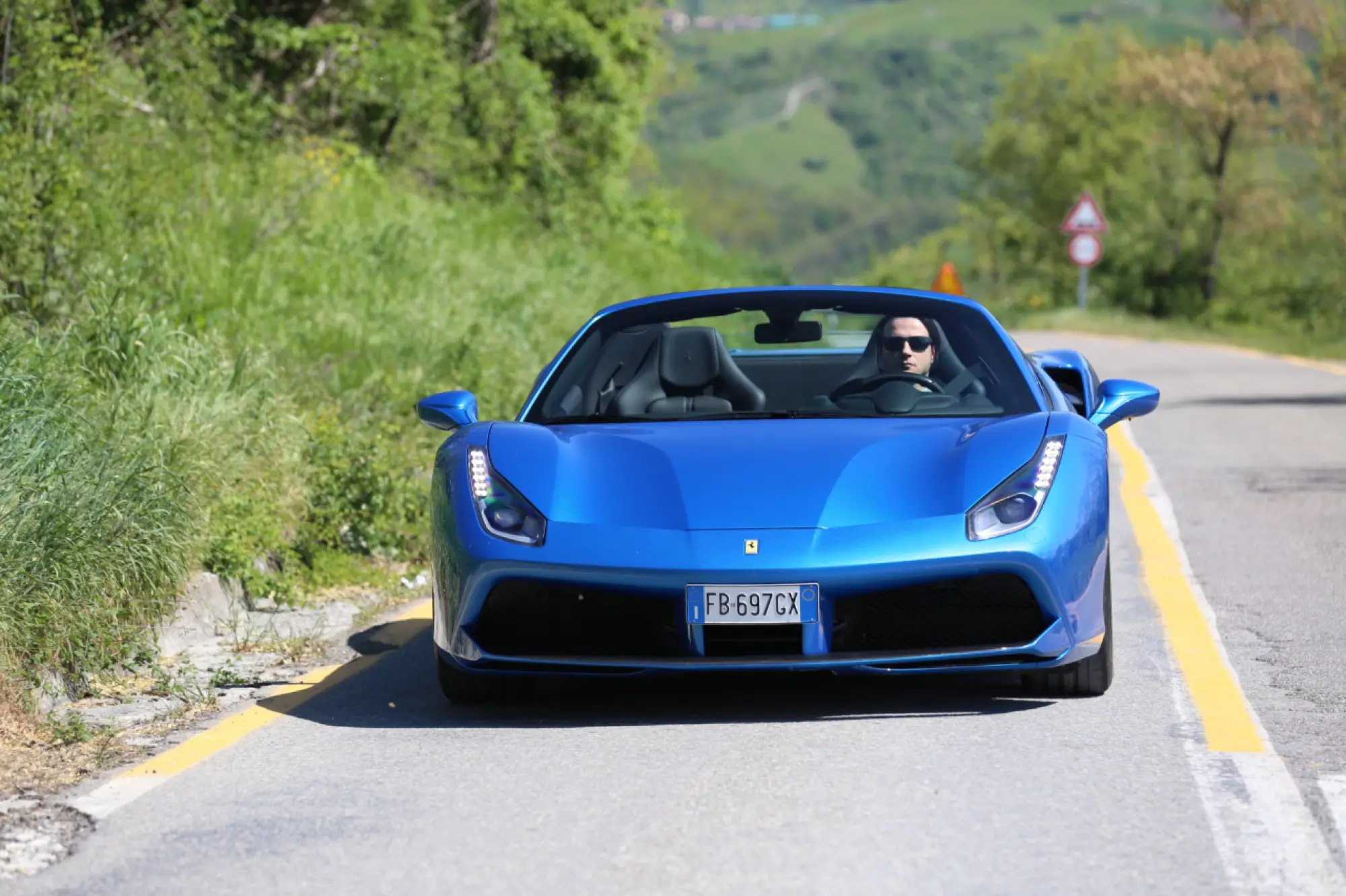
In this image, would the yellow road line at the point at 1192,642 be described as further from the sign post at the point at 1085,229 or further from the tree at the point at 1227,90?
the tree at the point at 1227,90

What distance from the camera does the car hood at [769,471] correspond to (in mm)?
5762

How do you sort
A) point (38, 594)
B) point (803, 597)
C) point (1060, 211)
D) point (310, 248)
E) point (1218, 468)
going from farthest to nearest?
point (1060, 211) < point (310, 248) < point (1218, 468) < point (38, 594) < point (803, 597)

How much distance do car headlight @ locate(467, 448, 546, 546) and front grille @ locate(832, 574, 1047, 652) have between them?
34.7 inches

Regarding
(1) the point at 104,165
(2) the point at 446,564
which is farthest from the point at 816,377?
(1) the point at 104,165

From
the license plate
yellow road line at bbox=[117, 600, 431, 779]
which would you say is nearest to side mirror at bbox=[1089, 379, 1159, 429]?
the license plate

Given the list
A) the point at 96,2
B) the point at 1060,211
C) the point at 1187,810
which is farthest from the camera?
the point at 1060,211

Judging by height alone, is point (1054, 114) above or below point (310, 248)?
below

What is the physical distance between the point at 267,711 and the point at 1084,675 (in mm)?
2439

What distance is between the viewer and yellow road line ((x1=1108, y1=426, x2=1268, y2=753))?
566cm

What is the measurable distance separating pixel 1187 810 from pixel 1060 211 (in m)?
67.4

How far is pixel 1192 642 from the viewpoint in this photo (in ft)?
23.6

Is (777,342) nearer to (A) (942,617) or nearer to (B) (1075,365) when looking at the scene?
(B) (1075,365)

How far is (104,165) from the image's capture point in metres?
13.3

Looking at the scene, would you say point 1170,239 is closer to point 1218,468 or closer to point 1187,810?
point 1218,468
